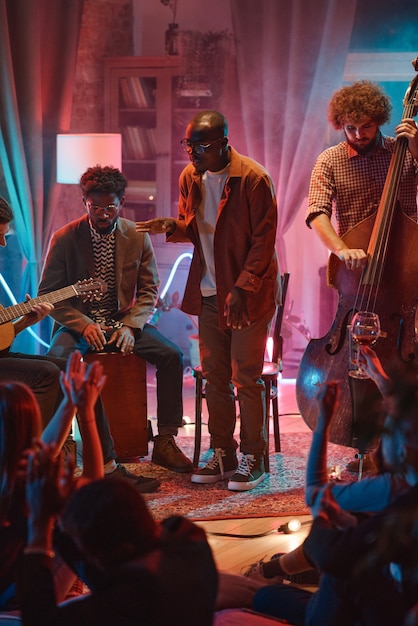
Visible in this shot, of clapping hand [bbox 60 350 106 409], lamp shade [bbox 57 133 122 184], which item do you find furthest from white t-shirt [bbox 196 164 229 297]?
lamp shade [bbox 57 133 122 184]

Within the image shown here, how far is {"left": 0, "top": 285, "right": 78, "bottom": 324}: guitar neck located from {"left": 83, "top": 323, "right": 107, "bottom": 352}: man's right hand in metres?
0.18

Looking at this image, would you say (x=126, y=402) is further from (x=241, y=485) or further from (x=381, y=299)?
(x=381, y=299)

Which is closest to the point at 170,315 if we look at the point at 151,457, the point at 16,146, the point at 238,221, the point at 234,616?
the point at 16,146

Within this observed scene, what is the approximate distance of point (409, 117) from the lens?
382cm

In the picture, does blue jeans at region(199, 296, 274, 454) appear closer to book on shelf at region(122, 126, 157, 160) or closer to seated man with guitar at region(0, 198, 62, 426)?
seated man with guitar at region(0, 198, 62, 426)

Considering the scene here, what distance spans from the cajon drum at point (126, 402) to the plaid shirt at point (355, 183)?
3.65ft

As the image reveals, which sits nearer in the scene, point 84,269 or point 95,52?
point 84,269

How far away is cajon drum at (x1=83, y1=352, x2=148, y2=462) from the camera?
4371mm

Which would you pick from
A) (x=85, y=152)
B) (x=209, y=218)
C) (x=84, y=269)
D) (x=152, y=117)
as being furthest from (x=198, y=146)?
(x=152, y=117)

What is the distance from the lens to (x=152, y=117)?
6.54 meters

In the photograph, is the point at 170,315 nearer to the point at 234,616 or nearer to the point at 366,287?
the point at 366,287

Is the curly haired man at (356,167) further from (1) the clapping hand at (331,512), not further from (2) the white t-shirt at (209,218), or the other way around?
(1) the clapping hand at (331,512)

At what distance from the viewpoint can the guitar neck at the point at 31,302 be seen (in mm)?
4074

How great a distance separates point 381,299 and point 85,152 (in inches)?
106
